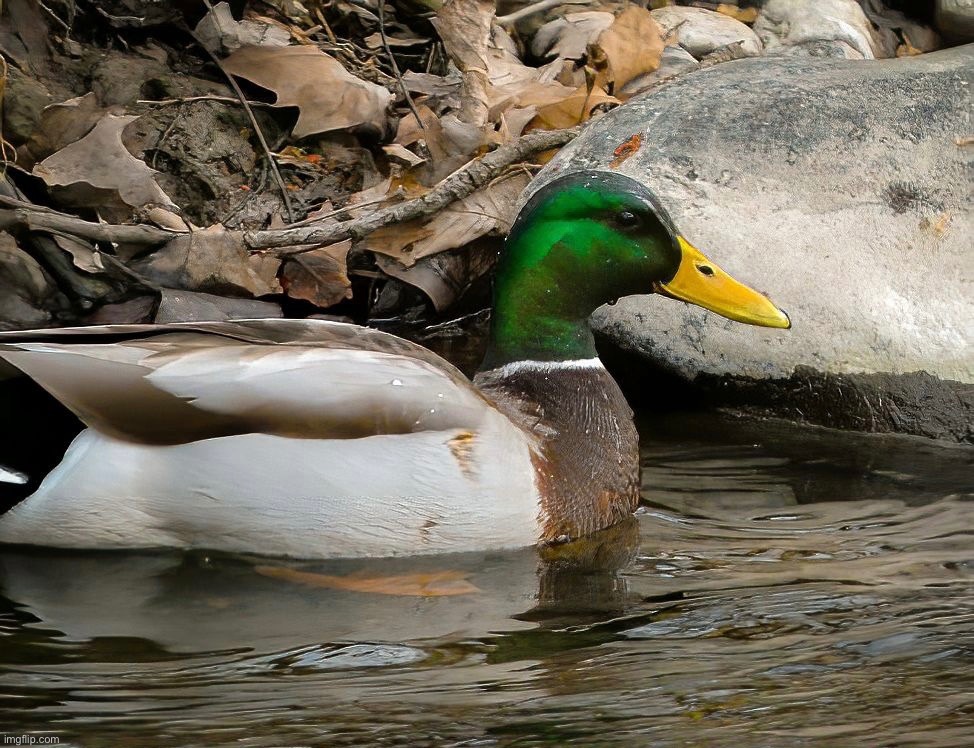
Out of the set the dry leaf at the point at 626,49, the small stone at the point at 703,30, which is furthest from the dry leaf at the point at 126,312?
the small stone at the point at 703,30

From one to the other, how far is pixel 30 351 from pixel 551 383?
153 cm

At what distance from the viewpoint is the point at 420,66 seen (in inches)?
287

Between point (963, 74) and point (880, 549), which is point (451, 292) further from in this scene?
point (880, 549)

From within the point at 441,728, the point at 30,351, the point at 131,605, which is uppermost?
the point at 30,351

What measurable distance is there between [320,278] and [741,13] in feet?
12.2

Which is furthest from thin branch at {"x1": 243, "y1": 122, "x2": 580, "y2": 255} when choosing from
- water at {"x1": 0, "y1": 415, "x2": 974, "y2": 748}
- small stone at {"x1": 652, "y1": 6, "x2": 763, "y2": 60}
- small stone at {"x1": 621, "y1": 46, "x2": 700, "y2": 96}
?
small stone at {"x1": 652, "y1": 6, "x2": 763, "y2": 60}

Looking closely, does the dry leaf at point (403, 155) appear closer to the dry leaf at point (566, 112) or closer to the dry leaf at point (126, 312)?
the dry leaf at point (566, 112)

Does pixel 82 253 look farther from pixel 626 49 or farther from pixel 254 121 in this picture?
pixel 626 49

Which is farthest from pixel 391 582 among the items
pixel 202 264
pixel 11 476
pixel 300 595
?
pixel 202 264

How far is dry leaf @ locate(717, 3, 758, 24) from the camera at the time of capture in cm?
845

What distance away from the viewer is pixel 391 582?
3822 millimetres

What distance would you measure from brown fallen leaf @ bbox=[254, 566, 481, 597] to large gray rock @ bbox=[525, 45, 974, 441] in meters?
1.74

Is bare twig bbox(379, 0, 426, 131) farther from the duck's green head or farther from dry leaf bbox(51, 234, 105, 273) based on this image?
the duck's green head

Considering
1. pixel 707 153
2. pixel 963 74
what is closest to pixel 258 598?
pixel 707 153
